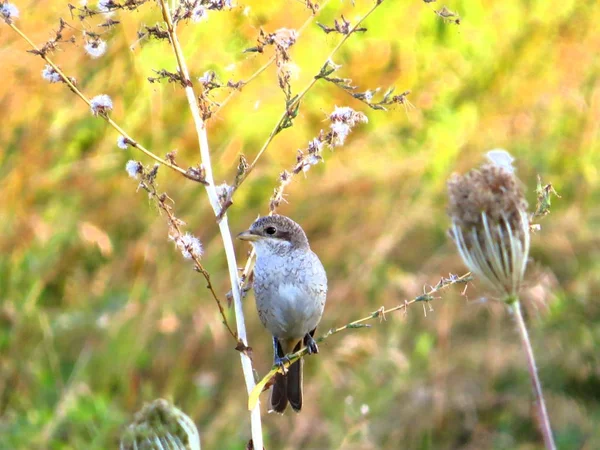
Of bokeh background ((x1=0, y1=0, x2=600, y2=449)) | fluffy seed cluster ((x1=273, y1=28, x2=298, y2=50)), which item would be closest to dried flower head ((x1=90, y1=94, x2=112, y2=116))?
fluffy seed cluster ((x1=273, y1=28, x2=298, y2=50))

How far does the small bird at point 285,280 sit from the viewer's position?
331 centimetres

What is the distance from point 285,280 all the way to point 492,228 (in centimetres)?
186

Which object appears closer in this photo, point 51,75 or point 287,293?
point 51,75

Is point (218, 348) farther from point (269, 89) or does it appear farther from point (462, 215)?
point (462, 215)

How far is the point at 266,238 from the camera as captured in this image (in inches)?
133

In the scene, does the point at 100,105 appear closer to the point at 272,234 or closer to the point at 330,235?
the point at 272,234

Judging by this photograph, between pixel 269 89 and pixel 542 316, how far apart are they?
2.44 metres

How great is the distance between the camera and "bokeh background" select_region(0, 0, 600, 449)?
4848mm

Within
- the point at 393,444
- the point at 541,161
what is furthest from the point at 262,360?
the point at 541,161

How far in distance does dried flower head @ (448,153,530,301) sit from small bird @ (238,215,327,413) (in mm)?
1765

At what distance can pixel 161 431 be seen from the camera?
69.3 inches

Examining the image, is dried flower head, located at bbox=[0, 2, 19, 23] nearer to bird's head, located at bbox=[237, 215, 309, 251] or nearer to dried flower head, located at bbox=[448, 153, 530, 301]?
dried flower head, located at bbox=[448, 153, 530, 301]

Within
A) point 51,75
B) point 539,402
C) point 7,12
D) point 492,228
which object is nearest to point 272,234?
point 51,75

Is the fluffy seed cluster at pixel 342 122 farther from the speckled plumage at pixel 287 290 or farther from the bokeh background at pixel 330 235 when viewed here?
the bokeh background at pixel 330 235
